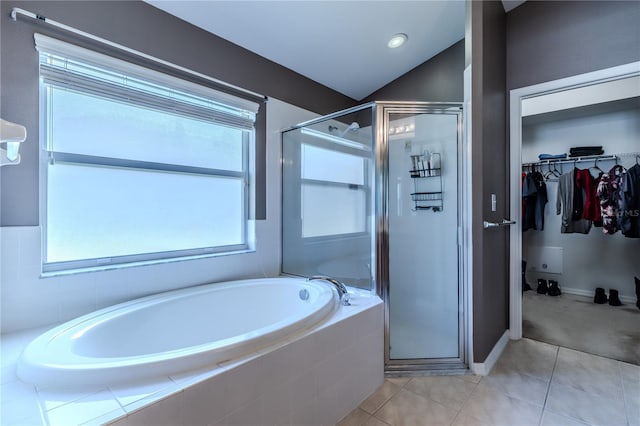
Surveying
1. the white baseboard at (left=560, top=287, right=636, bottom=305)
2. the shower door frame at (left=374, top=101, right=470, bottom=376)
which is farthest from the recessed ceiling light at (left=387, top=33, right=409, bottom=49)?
the white baseboard at (left=560, top=287, right=636, bottom=305)

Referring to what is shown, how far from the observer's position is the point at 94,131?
1633mm

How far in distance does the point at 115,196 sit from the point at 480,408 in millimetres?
2433

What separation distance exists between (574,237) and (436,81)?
266cm

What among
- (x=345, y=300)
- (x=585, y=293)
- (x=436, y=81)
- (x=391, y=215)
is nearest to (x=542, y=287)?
(x=585, y=293)

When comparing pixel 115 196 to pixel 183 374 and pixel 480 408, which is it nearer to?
pixel 183 374

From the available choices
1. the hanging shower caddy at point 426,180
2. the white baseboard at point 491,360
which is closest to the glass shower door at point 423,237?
the hanging shower caddy at point 426,180

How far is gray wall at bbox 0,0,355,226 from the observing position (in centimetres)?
133

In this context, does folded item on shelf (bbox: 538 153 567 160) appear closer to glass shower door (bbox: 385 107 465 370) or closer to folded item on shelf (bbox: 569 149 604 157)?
folded item on shelf (bbox: 569 149 604 157)

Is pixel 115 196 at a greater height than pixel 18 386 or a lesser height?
greater

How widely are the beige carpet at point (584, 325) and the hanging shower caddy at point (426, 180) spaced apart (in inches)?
56.0

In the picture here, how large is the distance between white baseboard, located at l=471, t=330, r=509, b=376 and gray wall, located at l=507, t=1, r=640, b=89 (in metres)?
2.08

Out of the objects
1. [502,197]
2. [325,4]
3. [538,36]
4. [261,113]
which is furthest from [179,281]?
[538,36]

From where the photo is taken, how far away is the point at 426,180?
240 cm

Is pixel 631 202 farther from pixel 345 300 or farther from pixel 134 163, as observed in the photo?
pixel 134 163
